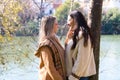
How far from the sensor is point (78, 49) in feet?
9.52

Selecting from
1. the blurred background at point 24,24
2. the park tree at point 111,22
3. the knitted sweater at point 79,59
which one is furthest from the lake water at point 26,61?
the knitted sweater at point 79,59

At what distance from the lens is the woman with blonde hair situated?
2.81 metres

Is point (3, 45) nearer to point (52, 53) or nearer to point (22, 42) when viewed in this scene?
point (22, 42)

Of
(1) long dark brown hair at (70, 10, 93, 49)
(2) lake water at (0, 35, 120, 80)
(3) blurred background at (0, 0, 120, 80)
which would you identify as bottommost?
(2) lake water at (0, 35, 120, 80)

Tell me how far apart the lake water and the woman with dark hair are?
284 centimetres

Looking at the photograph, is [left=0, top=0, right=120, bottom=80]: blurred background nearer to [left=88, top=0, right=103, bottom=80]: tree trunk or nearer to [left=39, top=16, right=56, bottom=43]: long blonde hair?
[left=88, top=0, right=103, bottom=80]: tree trunk

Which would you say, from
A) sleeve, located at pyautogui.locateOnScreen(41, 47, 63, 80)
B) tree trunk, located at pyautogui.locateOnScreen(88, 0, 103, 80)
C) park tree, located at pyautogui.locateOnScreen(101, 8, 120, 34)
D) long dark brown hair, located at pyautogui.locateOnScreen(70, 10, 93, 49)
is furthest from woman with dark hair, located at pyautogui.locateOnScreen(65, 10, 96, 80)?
park tree, located at pyautogui.locateOnScreen(101, 8, 120, 34)

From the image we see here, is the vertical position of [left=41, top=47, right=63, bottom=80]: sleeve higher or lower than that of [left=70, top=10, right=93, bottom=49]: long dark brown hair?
lower

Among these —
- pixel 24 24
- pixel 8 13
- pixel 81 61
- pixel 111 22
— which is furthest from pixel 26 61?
pixel 81 61

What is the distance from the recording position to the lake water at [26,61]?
21.7 feet

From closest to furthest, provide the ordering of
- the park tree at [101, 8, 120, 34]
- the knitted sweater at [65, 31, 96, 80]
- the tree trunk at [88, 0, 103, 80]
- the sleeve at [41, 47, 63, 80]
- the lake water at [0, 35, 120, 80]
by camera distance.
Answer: the sleeve at [41, 47, 63, 80] < the knitted sweater at [65, 31, 96, 80] < the tree trunk at [88, 0, 103, 80] < the lake water at [0, 35, 120, 80] < the park tree at [101, 8, 120, 34]

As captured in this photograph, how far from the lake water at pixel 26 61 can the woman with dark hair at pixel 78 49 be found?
2838 mm

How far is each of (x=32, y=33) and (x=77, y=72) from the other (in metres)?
3.23

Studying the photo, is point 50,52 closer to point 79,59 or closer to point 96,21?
point 79,59
